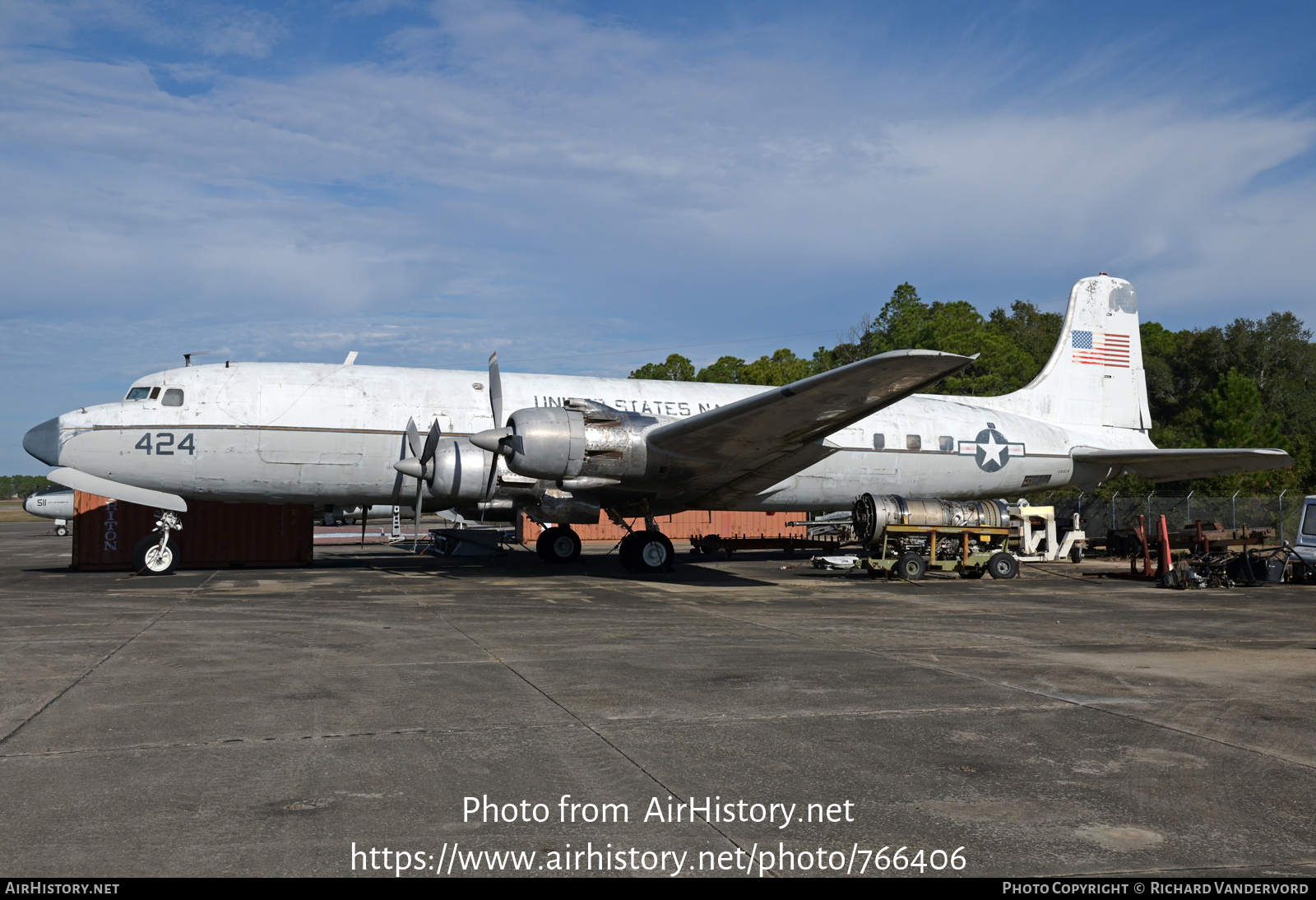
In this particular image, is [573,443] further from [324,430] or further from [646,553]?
[324,430]

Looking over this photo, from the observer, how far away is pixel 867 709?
7.00m

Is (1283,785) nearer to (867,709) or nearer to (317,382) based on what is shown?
(867,709)

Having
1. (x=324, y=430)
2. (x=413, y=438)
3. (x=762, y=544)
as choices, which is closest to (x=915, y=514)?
(x=762, y=544)

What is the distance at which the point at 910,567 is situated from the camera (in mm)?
19703

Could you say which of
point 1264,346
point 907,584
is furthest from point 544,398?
point 1264,346

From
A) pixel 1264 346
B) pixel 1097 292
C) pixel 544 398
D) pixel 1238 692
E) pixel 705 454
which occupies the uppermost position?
pixel 1264 346

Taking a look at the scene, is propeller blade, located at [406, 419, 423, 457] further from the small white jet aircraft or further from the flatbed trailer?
Result: the small white jet aircraft

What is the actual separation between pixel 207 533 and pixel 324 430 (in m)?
6.58

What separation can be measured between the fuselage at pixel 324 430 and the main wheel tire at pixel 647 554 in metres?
2.46

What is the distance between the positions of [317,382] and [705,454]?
858 centimetres

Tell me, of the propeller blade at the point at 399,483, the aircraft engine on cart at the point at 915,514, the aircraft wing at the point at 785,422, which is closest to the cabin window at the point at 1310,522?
the aircraft engine on cart at the point at 915,514

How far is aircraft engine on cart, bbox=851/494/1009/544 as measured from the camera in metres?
19.6

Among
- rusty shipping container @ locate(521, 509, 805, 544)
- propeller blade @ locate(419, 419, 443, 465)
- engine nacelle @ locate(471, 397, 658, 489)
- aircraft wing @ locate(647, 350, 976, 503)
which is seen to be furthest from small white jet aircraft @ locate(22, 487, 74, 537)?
aircraft wing @ locate(647, 350, 976, 503)

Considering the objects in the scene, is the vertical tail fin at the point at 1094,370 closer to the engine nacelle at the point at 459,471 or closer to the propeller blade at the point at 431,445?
the engine nacelle at the point at 459,471
